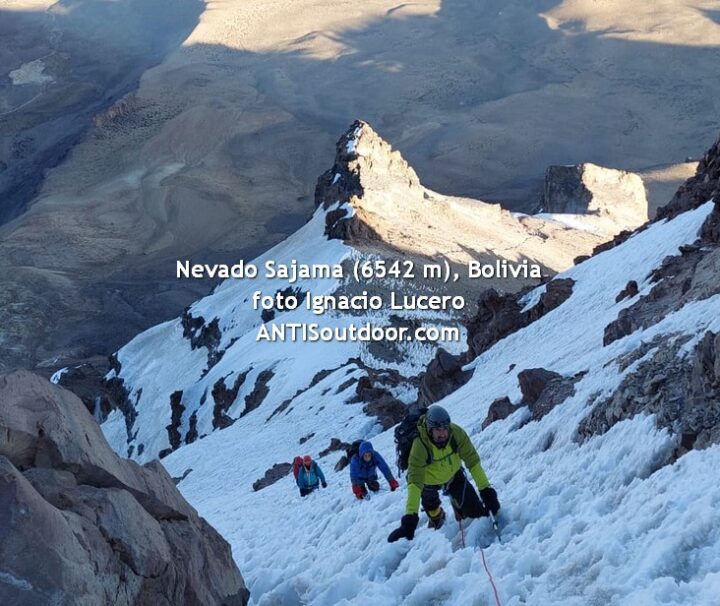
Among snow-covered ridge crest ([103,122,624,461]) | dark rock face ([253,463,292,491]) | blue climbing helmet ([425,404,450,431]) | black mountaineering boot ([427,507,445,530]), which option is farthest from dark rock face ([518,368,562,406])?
snow-covered ridge crest ([103,122,624,461])

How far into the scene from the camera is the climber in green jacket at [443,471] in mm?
9805

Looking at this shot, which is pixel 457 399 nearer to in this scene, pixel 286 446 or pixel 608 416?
pixel 286 446

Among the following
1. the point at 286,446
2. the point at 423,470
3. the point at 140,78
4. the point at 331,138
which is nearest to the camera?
the point at 423,470

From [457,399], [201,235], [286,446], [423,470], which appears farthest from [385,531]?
[201,235]

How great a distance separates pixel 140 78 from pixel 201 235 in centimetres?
6689

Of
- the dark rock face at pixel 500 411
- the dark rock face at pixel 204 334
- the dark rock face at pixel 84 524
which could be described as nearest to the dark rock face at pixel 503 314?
the dark rock face at pixel 500 411

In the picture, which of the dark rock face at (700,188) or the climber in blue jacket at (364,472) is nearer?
the climber in blue jacket at (364,472)

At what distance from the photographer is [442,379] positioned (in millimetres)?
27438

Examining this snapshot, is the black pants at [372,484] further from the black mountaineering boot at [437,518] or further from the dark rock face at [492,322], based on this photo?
the dark rock face at [492,322]

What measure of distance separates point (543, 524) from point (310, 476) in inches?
366

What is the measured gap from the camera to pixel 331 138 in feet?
535

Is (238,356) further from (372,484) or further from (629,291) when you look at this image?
(372,484)

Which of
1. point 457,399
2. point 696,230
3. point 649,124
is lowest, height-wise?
point 649,124

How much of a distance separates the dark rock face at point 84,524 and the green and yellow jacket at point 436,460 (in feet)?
7.20
